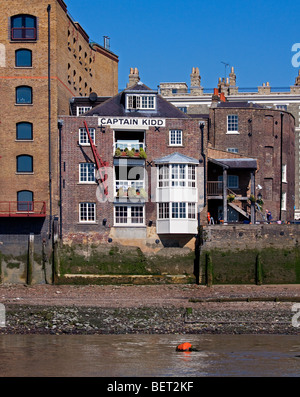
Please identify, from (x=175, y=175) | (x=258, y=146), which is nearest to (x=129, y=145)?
(x=175, y=175)

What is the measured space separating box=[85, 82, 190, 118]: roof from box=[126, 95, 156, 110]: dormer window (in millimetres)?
287

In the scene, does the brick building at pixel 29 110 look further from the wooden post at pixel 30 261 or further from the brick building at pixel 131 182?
the brick building at pixel 131 182

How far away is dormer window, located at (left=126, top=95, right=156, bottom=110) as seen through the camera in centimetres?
5172

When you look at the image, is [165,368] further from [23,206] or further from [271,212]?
[271,212]

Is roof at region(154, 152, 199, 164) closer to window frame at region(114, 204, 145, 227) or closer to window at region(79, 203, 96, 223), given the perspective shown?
window frame at region(114, 204, 145, 227)

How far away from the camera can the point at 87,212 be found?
5019 centimetres

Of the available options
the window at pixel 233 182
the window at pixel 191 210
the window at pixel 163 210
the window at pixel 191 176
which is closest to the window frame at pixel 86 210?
the window at pixel 163 210

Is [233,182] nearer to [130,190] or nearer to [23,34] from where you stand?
[130,190]

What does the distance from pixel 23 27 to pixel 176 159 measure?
13005mm

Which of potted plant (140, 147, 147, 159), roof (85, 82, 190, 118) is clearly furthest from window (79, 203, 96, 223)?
roof (85, 82, 190, 118)

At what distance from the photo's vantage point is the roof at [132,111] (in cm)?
5138

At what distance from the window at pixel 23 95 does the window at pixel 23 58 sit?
1.50 metres
